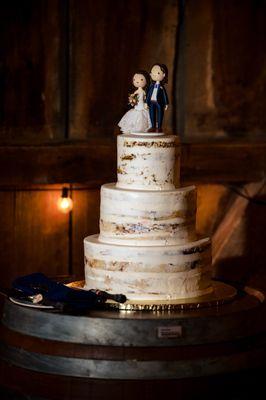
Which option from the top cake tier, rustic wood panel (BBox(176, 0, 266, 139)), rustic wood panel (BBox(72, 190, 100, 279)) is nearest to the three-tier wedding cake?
the top cake tier

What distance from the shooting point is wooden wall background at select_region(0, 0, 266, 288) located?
787 cm

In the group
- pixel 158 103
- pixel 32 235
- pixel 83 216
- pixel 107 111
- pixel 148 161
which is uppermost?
pixel 158 103

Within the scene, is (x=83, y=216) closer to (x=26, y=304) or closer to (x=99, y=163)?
(x=99, y=163)

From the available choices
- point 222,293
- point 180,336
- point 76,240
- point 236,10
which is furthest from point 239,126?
→ point 180,336


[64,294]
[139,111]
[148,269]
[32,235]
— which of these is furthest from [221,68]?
[64,294]

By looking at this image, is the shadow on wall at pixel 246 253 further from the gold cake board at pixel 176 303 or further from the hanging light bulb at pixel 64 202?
the gold cake board at pixel 176 303

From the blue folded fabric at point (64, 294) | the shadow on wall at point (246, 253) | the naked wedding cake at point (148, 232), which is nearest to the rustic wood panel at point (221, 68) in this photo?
the shadow on wall at point (246, 253)

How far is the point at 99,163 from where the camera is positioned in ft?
26.1

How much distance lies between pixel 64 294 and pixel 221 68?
106 inches

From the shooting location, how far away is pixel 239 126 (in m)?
8.33

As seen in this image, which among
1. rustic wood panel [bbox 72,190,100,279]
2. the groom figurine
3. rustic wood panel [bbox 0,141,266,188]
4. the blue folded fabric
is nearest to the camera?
the blue folded fabric

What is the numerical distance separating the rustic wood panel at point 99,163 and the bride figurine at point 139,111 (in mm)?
1406

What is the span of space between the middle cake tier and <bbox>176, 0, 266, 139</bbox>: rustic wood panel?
6.61 feet

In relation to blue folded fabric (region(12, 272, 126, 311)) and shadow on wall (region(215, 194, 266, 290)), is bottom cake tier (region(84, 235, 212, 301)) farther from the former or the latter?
shadow on wall (region(215, 194, 266, 290))
